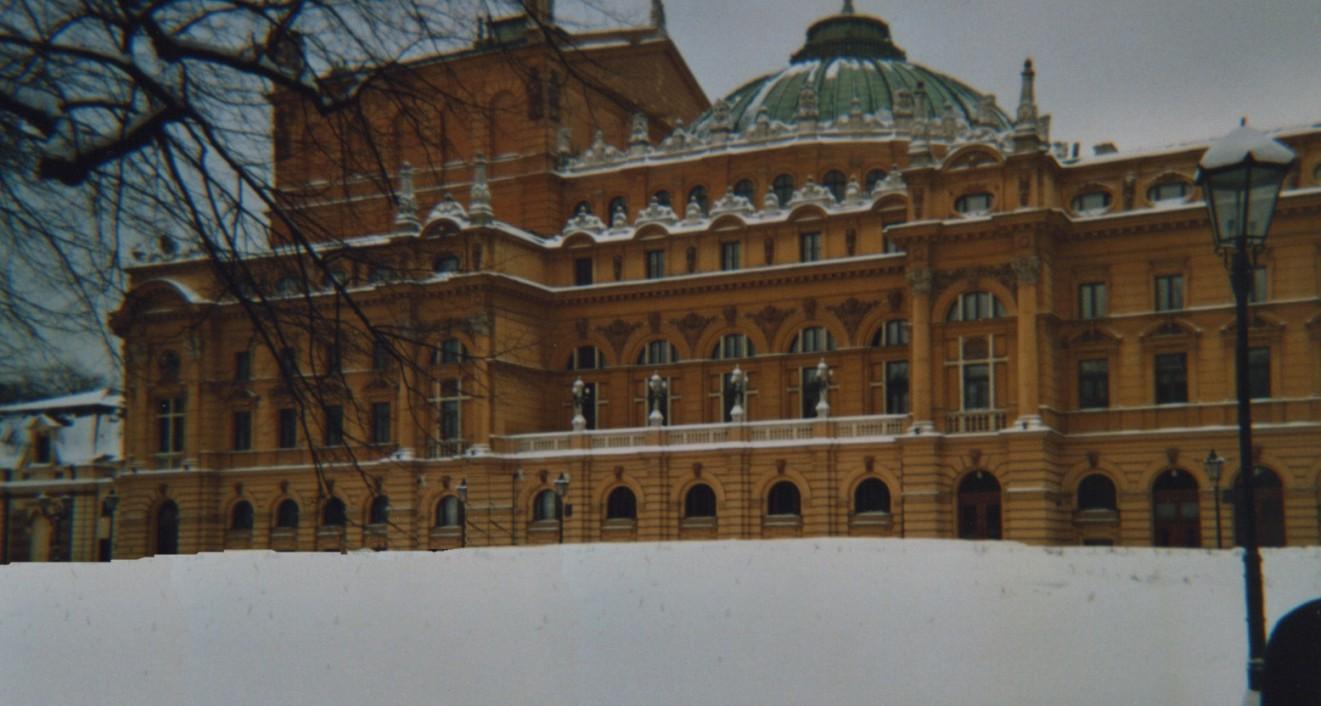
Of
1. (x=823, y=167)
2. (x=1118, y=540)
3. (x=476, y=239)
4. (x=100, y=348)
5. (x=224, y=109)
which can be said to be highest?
(x=823, y=167)

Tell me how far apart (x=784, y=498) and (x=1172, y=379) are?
908 centimetres

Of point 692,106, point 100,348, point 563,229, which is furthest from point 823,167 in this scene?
point 100,348

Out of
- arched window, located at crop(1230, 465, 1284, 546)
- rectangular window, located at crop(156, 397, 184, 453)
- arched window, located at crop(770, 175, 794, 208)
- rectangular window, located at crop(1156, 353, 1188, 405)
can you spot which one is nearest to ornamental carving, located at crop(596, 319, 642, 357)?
arched window, located at crop(770, 175, 794, 208)

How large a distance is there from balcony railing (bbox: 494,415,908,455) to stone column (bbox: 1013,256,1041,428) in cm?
276

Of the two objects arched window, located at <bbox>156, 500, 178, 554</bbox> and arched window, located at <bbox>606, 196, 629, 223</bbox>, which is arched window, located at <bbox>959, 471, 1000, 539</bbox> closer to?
arched window, located at <bbox>606, 196, 629, 223</bbox>

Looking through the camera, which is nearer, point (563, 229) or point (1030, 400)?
point (1030, 400)

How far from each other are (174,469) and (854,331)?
16994mm

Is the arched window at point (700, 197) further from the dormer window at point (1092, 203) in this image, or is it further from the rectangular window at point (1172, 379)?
the rectangular window at point (1172, 379)

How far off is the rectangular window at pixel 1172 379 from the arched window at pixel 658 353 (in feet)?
40.3

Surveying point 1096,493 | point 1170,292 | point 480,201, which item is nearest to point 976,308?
point 1170,292

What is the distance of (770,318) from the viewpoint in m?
38.1

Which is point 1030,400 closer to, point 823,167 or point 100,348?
point 823,167

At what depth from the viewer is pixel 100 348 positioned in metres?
11.1

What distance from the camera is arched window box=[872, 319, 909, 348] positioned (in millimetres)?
36781
